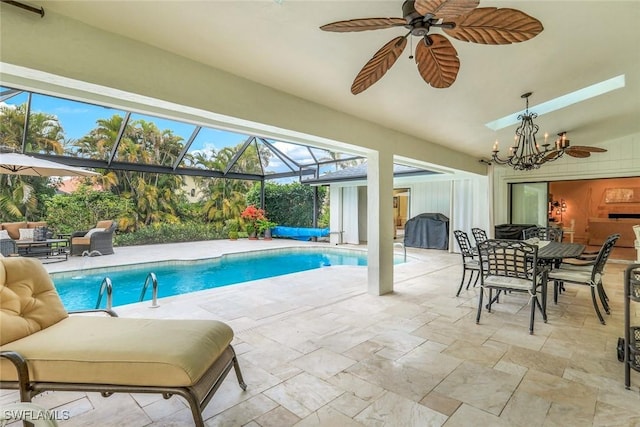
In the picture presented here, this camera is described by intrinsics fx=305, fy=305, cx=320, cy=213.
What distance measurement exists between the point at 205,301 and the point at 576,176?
940 cm

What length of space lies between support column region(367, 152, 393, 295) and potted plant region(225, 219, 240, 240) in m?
8.85

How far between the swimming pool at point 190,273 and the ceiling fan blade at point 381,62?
17.0 ft

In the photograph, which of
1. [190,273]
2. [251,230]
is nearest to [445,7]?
[190,273]

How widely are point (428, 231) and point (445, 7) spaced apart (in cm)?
956

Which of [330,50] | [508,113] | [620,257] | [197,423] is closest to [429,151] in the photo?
[508,113]

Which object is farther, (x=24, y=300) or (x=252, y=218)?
(x=252, y=218)

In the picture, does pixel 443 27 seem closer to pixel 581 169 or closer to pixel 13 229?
pixel 581 169

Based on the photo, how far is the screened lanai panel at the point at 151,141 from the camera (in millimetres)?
9680

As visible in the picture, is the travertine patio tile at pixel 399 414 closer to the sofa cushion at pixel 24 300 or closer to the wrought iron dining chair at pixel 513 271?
the wrought iron dining chair at pixel 513 271

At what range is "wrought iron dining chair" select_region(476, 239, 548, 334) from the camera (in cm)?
350

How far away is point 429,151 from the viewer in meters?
5.93

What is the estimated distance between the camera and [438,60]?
1.83 meters

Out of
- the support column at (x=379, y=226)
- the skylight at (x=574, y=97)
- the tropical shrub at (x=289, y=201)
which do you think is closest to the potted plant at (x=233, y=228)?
the tropical shrub at (x=289, y=201)

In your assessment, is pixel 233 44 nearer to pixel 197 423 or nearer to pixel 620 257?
pixel 197 423
